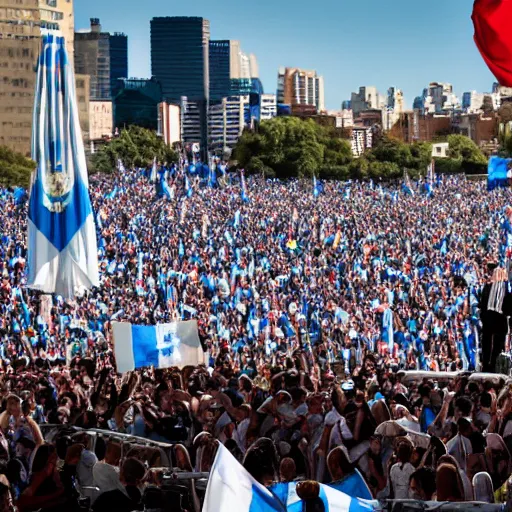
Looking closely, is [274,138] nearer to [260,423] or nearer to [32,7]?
[32,7]

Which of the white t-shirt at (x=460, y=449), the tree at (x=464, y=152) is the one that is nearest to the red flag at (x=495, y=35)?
the white t-shirt at (x=460, y=449)

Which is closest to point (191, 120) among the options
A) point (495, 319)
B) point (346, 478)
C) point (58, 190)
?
point (495, 319)

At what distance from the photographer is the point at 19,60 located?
10656 cm

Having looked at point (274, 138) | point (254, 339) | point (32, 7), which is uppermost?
point (32, 7)

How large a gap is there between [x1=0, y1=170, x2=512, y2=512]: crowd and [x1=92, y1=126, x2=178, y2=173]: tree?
24231mm

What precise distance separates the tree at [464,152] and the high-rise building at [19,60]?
1045 inches

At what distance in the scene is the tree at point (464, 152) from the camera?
103 meters

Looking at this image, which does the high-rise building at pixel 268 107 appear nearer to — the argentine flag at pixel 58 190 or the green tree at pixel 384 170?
the green tree at pixel 384 170

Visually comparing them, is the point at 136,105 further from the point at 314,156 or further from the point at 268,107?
the point at 314,156

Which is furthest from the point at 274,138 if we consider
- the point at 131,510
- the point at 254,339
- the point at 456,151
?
the point at 131,510

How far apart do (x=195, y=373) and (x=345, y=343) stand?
469 inches

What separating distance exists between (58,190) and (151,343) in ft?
5.27

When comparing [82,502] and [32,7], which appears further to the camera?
[32,7]

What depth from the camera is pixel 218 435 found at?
889cm
